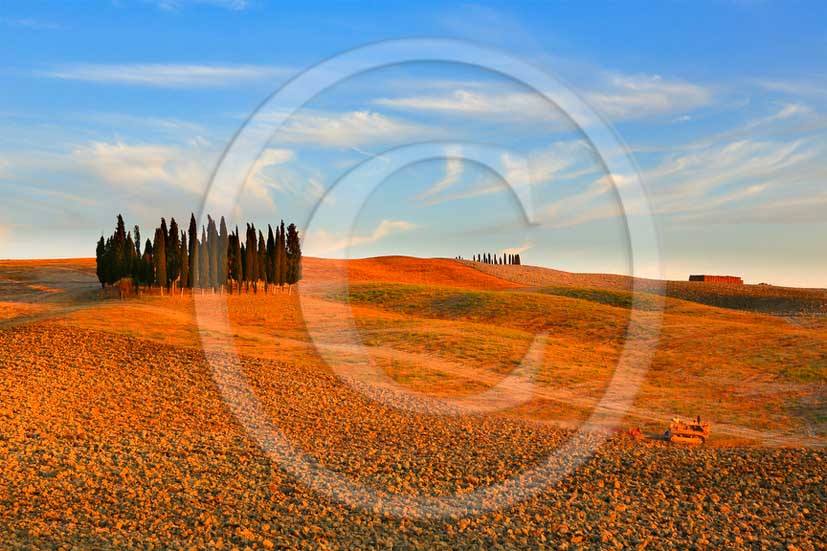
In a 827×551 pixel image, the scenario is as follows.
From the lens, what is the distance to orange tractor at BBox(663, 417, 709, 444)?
938 inches

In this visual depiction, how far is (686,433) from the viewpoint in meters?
24.1

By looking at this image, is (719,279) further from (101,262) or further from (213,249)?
(101,262)

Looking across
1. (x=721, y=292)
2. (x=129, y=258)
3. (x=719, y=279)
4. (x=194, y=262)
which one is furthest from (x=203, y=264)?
(x=719, y=279)

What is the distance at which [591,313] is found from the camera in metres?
57.1

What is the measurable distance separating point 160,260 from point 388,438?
47510 mm

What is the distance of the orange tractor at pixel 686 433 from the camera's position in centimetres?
2381

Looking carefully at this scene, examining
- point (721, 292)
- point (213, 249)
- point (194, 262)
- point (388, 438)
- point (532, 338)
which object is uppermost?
point (213, 249)

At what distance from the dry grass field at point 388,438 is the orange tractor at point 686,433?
2.84ft

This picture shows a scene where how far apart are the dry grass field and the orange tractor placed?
2.84ft

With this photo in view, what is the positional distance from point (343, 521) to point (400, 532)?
1330 millimetres

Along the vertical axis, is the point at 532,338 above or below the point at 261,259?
below

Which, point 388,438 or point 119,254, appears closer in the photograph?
point 388,438

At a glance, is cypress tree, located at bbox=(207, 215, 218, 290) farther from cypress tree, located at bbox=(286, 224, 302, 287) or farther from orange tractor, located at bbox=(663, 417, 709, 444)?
orange tractor, located at bbox=(663, 417, 709, 444)

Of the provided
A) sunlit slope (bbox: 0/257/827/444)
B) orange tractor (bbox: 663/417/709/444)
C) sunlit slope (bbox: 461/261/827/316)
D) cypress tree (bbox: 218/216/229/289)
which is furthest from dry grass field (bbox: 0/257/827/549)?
sunlit slope (bbox: 461/261/827/316)
